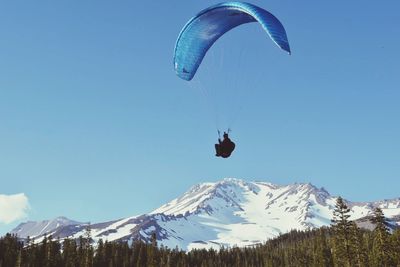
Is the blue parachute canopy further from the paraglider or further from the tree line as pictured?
the tree line

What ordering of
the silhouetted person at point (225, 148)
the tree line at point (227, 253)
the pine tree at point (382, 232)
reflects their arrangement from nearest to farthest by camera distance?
1. the silhouetted person at point (225, 148)
2. the pine tree at point (382, 232)
3. the tree line at point (227, 253)

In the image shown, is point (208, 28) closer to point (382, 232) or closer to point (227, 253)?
point (382, 232)

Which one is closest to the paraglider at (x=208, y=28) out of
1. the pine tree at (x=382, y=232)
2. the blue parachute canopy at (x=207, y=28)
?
Result: the blue parachute canopy at (x=207, y=28)

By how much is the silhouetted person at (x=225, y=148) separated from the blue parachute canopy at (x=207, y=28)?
20.2 ft

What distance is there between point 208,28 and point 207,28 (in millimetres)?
70

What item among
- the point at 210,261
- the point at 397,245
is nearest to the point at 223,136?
the point at 397,245

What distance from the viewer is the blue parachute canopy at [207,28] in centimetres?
2672

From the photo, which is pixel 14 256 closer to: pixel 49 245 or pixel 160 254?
pixel 49 245

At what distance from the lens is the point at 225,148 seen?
26531mm

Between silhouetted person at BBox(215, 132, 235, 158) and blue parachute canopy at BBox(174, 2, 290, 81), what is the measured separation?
615cm

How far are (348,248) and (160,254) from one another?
9285 cm

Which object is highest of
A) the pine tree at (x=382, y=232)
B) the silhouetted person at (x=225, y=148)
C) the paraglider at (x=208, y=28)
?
the paraglider at (x=208, y=28)

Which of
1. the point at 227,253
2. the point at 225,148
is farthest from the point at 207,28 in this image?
the point at 227,253

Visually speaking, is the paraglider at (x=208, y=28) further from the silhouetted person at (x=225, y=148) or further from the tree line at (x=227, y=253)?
the tree line at (x=227, y=253)
